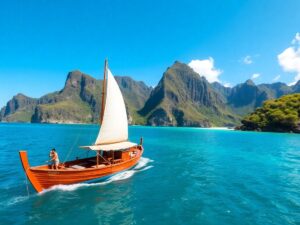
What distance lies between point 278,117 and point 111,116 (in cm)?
14055

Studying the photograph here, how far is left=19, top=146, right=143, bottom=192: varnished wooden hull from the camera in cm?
2072

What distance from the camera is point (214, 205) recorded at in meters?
19.5

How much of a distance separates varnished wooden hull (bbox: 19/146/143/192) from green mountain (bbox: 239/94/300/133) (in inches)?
5513

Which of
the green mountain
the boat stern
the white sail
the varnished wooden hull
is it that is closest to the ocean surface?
the varnished wooden hull

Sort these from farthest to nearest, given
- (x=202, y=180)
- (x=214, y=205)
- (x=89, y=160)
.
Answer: (x=89, y=160), (x=202, y=180), (x=214, y=205)

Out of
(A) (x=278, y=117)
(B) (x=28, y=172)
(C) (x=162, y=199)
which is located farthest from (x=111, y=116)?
(A) (x=278, y=117)

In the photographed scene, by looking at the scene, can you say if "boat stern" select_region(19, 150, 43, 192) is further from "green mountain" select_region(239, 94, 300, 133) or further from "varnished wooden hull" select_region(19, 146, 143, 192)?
"green mountain" select_region(239, 94, 300, 133)

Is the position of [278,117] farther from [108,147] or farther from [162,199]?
[162,199]

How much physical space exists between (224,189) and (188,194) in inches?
167

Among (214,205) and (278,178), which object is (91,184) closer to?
(214,205)

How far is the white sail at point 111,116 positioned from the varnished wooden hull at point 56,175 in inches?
161

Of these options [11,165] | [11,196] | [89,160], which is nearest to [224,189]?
[89,160]

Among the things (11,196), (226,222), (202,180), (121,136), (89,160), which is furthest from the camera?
(121,136)

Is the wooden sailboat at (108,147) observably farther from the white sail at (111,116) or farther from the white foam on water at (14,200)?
the white foam on water at (14,200)
